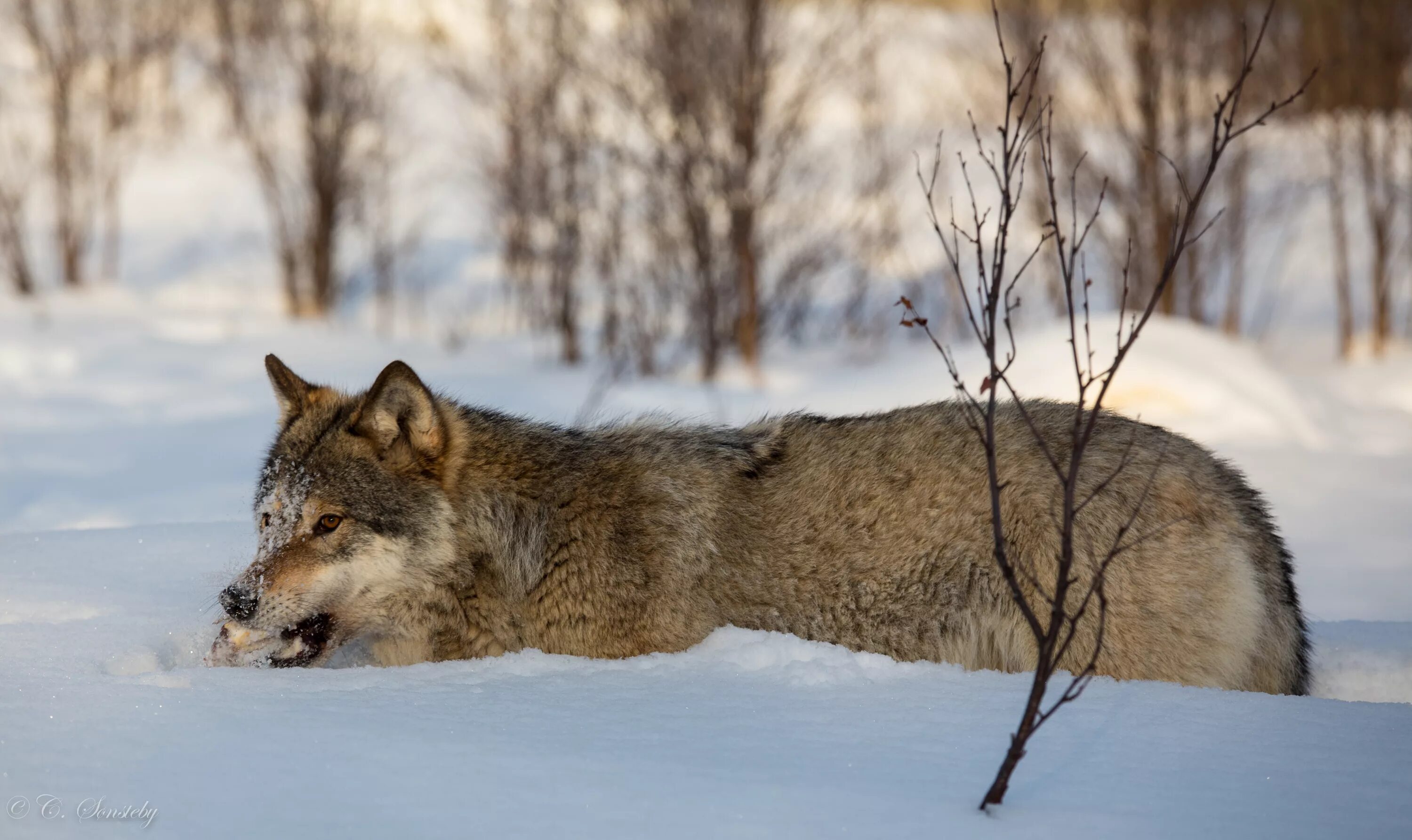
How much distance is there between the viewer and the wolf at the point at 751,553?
12.3 ft

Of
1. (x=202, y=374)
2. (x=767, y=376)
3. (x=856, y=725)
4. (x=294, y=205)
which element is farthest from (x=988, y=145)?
(x=856, y=725)

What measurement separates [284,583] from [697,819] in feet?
6.28

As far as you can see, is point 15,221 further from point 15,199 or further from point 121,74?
point 121,74

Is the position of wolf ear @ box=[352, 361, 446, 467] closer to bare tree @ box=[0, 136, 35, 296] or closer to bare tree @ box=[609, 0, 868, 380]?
bare tree @ box=[609, 0, 868, 380]

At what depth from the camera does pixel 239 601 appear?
358 cm

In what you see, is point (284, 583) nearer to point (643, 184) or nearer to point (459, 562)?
point (459, 562)

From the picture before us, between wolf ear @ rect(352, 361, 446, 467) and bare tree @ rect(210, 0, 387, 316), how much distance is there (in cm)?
1196

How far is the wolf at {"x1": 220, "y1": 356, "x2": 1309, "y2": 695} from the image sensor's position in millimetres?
3740

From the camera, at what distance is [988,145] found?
18266 mm

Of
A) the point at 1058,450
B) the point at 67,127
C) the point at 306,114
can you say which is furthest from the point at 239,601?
the point at 67,127

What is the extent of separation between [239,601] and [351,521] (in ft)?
1.39

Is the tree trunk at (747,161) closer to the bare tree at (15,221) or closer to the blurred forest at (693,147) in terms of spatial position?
the blurred forest at (693,147)

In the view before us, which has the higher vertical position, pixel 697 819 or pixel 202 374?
pixel 202 374

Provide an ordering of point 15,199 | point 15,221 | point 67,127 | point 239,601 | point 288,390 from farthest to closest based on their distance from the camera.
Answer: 1. point 67,127
2. point 15,221
3. point 15,199
4. point 288,390
5. point 239,601
